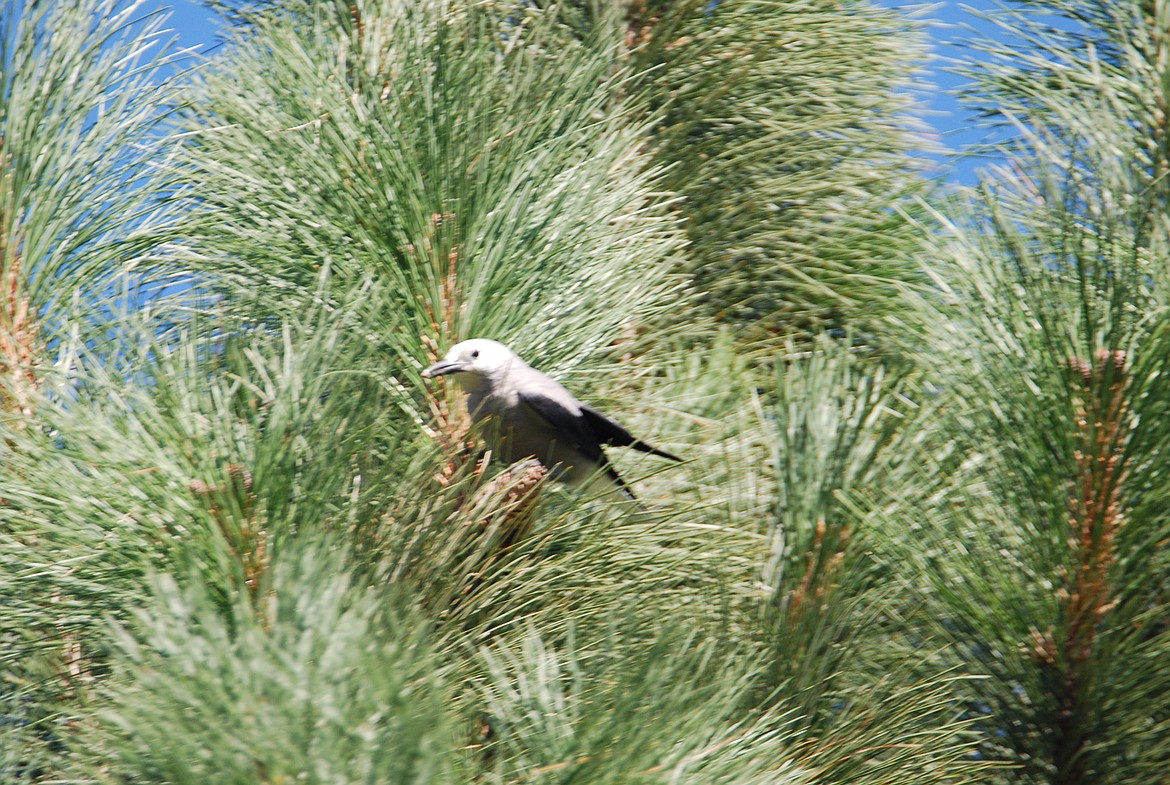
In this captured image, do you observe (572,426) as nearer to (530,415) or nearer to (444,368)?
(530,415)

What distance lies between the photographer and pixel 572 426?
175 centimetres

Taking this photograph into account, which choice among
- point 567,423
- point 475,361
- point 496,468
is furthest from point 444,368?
point 567,423

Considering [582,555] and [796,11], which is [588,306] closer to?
[582,555]

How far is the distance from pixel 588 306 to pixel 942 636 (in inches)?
25.7

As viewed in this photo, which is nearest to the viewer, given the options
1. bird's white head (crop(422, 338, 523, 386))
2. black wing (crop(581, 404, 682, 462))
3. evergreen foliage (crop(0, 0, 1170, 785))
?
evergreen foliage (crop(0, 0, 1170, 785))

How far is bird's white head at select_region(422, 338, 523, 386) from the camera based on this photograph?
1.49 m

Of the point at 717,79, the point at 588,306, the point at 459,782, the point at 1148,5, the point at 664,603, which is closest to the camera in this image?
the point at 459,782

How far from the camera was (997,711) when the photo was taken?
1382 millimetres

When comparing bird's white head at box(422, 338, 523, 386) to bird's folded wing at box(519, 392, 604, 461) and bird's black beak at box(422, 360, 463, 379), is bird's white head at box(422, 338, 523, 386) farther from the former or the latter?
bird's folded wing at box(519, 392, 604, 461)

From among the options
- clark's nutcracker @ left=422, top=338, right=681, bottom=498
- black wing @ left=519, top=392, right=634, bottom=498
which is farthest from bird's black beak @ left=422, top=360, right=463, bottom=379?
black wing @ left=519, top=392, right=634, bottom=498

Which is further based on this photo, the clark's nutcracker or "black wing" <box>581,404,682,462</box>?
"black wing" <box>581,404,682,462</box>

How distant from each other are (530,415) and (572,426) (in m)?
0.09

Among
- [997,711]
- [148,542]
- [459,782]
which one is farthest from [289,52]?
[997,711]

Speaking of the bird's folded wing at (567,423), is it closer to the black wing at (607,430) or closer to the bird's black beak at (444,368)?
the black wing at (607,430)
